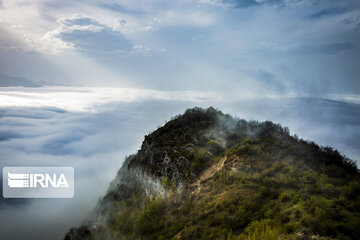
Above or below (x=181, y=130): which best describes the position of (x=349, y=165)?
below

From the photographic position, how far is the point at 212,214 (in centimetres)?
1444

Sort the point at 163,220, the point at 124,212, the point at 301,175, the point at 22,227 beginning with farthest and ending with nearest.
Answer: the point at 22,227
the point at 124,212
the point at 163,220
the point at 301,175

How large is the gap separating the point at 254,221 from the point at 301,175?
19.1ft

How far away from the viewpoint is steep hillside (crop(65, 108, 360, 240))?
37.6 ft

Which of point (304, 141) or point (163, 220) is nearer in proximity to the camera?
point (163, 220)

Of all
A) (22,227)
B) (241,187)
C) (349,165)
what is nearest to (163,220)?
(241,187)

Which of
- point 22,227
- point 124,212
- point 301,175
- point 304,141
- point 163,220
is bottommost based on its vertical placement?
point 22,227

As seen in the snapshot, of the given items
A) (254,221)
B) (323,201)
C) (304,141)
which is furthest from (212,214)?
(304,141)

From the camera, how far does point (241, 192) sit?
50.5ft

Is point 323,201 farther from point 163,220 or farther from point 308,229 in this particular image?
point 163,220

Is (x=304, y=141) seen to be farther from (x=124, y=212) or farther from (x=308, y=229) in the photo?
(x=124, y=212)

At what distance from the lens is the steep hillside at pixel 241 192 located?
11.5 m

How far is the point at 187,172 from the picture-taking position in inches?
880

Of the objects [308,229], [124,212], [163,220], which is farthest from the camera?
[124,212]
